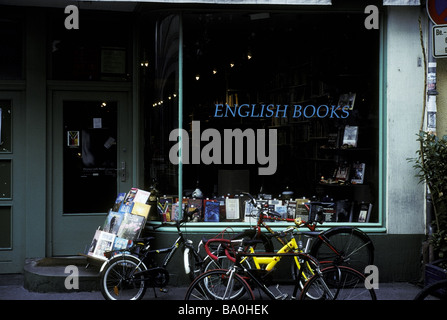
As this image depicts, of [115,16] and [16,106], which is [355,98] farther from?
[16,106]

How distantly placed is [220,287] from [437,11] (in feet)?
15.0

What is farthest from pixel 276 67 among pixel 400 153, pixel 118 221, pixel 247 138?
pixel 118 221

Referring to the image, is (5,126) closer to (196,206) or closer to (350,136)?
(196,206)

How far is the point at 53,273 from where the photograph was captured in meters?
7.37

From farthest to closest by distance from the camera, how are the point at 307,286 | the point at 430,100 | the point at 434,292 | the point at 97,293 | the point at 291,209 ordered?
the point at 291,209, the point at 430,100, the point at 97,293, the point at 307,286, the point at 434,292

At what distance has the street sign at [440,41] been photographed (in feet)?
23.0

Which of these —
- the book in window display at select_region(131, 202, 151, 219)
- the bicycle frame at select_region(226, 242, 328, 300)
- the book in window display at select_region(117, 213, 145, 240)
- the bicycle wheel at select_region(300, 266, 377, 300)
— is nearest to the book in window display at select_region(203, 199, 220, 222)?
Result: the book in window display at select_region(131, 202, 151, 219)

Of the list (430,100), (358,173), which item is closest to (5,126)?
(358,173)

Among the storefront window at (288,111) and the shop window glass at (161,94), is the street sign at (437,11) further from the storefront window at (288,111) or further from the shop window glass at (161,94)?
the shop window glass at (161,94)

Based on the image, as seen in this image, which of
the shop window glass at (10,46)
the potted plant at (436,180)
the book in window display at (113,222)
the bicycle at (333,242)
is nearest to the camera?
the bicycle at (333,242)

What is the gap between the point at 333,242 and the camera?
775cm

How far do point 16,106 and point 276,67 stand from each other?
12.4 feet

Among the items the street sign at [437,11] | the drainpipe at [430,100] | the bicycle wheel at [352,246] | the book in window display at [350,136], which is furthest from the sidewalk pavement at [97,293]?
the street sign at [437,11]

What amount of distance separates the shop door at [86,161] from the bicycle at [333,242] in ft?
6.75
